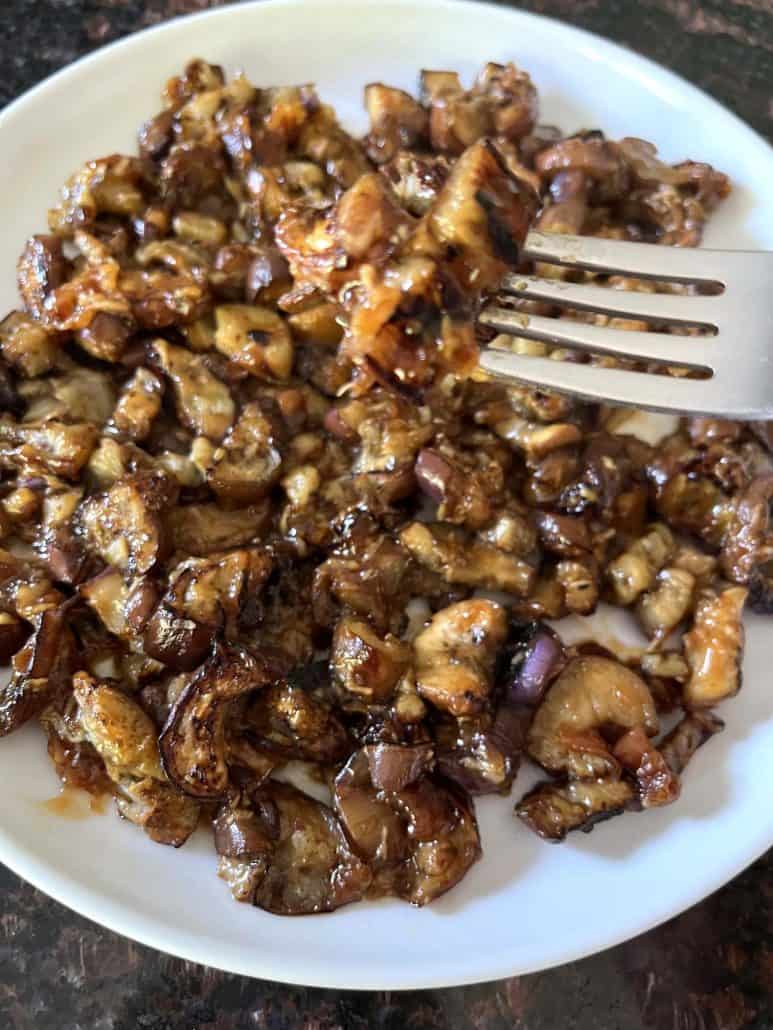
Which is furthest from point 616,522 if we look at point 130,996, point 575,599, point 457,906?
point 130,996

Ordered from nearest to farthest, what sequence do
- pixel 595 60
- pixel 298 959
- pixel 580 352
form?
pixel 298 959
pixel 580 352
pixel 595 60

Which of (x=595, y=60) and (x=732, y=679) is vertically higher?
(x=595, y=60)

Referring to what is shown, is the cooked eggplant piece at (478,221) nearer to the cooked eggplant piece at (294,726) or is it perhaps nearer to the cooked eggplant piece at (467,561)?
the cooked eggplant piece at (467,561)

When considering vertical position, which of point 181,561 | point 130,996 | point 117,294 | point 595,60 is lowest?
point 130,996

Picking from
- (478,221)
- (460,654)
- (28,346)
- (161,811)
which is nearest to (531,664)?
(460,654)

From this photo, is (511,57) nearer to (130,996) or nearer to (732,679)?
(732,679)

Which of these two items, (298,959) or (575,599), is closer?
(298,959)

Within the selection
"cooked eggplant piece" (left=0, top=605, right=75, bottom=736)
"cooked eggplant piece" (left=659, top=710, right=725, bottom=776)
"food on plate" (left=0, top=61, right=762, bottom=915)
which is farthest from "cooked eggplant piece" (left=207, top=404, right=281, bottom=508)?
"cooked eggplant piece" (left=659, top=710, right=725, bottom=776)
